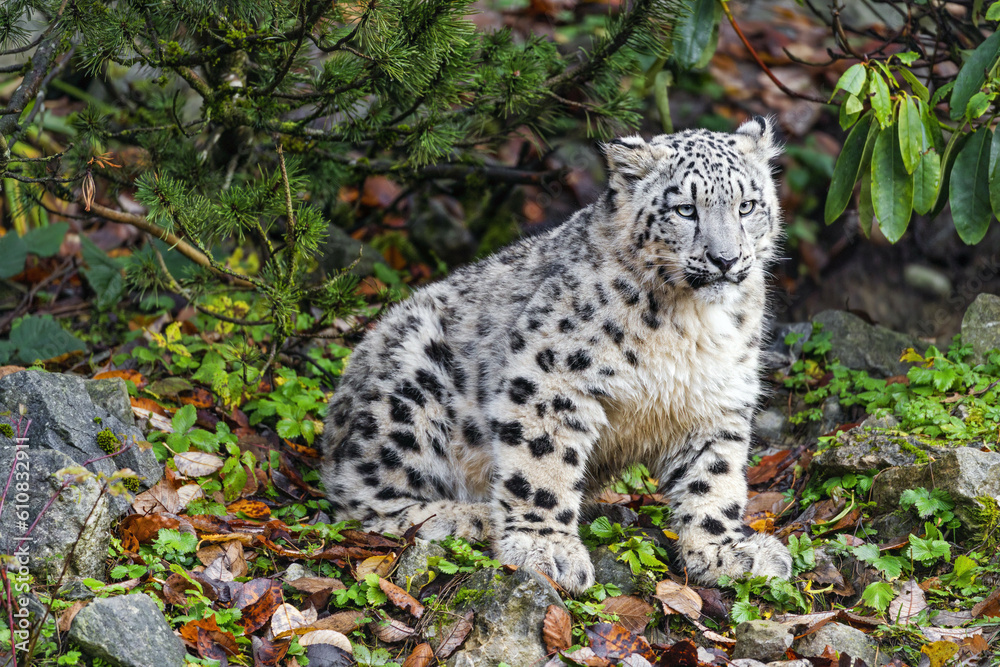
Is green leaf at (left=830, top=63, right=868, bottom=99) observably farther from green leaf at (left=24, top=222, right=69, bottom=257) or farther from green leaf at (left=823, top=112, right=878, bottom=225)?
green leaf at (left=24, top=222, right=69, bottom=257)

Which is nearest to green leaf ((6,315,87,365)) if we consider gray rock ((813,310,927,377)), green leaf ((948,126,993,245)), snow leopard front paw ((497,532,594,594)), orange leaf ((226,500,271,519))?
orange leaf ((226,500,271,519))

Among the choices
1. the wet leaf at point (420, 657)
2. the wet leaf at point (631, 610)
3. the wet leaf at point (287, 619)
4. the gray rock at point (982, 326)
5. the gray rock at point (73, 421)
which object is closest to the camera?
the wet leaf at point (420, 657)

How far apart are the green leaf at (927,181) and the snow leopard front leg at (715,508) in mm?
1746

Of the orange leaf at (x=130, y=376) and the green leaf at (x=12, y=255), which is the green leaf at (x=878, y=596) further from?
the green leaf at (x=12, y=255)

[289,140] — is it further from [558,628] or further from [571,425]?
[558,628]

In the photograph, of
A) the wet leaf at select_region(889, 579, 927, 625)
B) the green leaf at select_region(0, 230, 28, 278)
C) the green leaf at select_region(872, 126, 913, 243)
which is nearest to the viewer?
the wet leaf at select_region(889, 579, 927, 625)

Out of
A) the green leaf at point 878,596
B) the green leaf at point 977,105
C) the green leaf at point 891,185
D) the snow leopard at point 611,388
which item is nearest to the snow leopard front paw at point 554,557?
the snow leopard at point 611,388

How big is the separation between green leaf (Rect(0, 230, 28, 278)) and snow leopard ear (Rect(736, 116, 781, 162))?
5228mm

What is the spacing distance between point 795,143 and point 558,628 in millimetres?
7865

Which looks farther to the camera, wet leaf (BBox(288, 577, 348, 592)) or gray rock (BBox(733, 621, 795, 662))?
wet leaf (BBox(288, 577, 348, 592))

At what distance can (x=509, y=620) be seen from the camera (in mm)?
3984

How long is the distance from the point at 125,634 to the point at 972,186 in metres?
4.96

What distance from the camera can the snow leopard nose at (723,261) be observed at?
14.3ft

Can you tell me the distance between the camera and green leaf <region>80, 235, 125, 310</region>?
6.83 m
